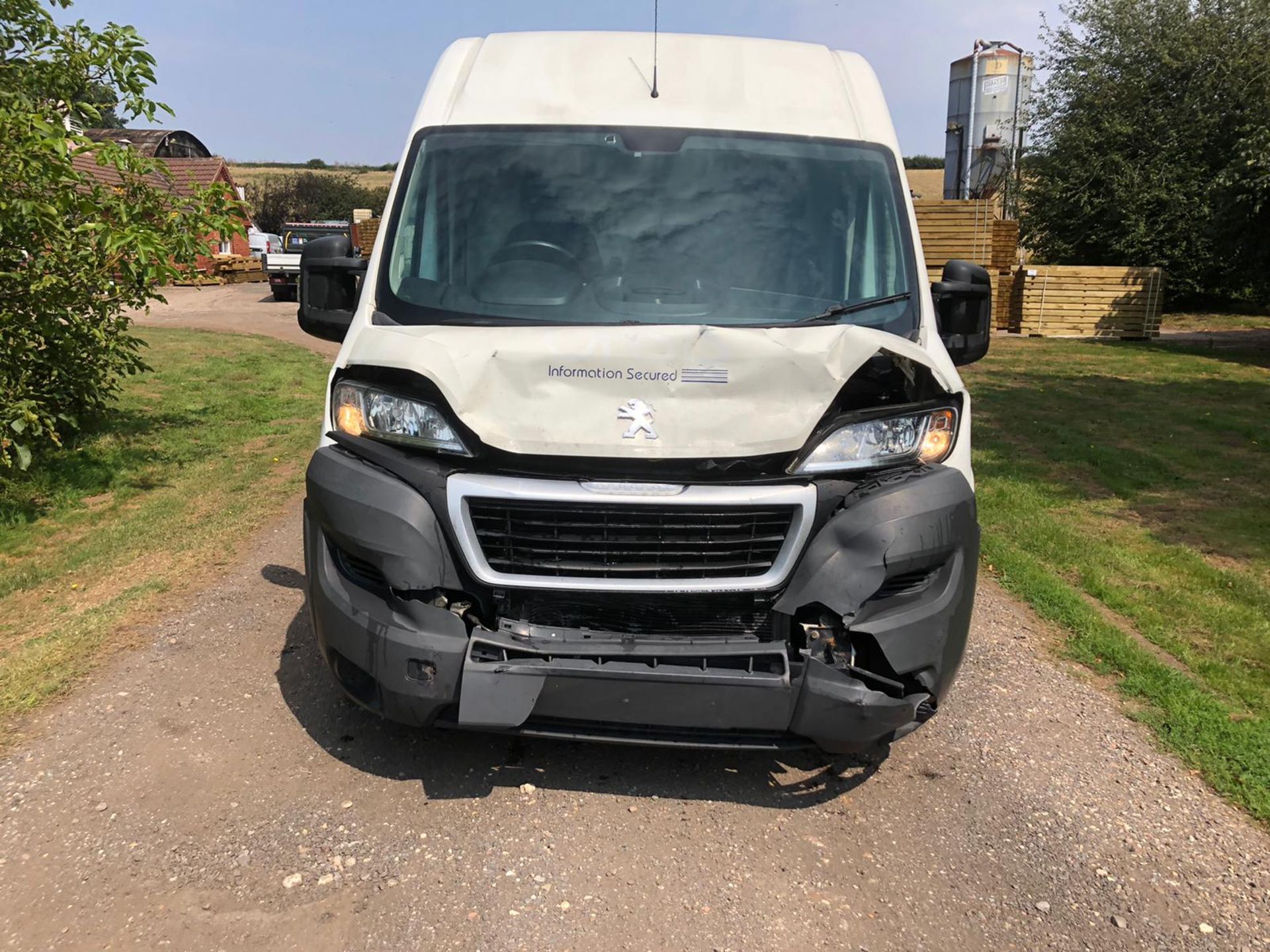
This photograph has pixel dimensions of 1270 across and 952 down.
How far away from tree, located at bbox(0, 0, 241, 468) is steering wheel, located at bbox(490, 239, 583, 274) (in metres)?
3.11

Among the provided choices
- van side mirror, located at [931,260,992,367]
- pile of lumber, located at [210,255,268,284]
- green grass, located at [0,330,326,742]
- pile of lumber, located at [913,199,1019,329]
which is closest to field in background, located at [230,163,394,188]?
pile of lumber, located at [210,255,268,284]

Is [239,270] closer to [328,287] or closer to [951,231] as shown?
[951,231]

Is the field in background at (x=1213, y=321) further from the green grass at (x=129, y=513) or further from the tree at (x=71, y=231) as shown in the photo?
the tree at (x=71, y=231)

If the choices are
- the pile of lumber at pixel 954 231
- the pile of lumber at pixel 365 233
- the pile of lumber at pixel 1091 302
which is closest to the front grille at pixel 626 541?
the pile of lumber at pixel 365 233

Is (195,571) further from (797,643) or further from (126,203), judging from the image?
(797,643)

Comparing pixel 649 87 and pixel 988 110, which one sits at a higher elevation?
pixel 988 110

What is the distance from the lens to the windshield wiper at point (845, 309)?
11.6ft

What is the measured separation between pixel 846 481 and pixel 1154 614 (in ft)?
10.3

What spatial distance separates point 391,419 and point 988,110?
104 ft

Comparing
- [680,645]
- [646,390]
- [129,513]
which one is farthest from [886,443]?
[129,513]

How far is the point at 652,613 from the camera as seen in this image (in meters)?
3.21

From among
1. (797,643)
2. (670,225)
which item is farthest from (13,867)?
(670,225)

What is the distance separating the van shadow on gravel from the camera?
349 cm

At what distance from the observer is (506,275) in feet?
12.2
